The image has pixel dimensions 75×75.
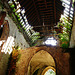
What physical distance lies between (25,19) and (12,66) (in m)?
6.00

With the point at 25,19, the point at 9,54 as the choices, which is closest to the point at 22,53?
the point at 9,54

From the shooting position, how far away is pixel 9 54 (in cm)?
805

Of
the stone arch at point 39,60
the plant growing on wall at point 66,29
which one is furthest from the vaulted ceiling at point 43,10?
the stone arch at point 39,60

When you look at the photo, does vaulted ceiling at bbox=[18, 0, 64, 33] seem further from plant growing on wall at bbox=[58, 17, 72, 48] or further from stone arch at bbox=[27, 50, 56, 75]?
stone arch at bbox=[27, 50, 56, 75]

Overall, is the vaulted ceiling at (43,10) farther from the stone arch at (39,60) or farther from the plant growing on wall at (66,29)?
the stone arch at (39,60)

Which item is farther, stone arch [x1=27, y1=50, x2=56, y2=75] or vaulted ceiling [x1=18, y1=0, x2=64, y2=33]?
vaulted ceiling [x1=18, y1=0, x2=64, y2=33]

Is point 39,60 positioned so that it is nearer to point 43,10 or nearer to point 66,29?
point 66,29

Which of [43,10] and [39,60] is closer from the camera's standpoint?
[39,60]

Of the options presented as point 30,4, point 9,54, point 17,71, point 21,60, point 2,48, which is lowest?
point 17,71

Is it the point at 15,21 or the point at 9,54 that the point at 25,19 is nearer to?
the point at 15,21

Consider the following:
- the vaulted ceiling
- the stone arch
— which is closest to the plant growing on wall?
the vaulted ceiling

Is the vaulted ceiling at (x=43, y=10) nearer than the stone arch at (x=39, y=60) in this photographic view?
No

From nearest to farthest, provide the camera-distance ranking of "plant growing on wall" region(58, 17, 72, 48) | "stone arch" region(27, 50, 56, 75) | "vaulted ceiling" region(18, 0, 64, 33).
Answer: "stone arch" region(27, 50, 56, 75) < "vaulted ceiling" region(18, 0, 64, 33) < "plant growing on wall" region(58, 17, 72, 48)

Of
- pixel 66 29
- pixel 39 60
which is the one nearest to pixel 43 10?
pixel 66 29
